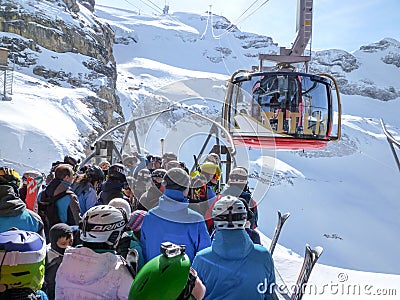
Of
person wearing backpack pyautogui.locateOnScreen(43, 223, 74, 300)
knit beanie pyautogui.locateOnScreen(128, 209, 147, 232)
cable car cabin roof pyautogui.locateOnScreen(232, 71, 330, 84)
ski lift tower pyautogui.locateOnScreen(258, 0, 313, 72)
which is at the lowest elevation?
person wearing backpack pyautogui.locateOnScreen(43, 223, 74, 300)

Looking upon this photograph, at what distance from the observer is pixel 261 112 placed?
810cm

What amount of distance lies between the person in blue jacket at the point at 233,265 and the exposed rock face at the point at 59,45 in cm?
3162

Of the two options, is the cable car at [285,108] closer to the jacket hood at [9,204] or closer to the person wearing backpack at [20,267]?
the jacket hood at [9,204]

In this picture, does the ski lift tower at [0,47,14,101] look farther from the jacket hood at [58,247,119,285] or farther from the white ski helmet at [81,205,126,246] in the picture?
the jacket hood at [58,247,119,285]

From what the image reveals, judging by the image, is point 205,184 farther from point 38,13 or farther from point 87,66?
point 38,13

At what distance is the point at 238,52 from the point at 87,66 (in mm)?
78925

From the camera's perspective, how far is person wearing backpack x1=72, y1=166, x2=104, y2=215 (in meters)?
4.47

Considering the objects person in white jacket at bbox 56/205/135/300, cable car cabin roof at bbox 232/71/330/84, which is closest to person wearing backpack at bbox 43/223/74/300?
person in white jacket at bbox 56/205/135/300

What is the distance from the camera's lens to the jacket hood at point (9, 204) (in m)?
3.07

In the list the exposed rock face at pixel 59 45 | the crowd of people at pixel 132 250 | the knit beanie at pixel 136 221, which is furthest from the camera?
the exposed rock face at pixel 59 45

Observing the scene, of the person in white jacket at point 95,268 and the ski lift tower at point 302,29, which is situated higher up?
the ski lift tower at point 302,29

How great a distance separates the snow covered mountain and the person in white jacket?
2.56m

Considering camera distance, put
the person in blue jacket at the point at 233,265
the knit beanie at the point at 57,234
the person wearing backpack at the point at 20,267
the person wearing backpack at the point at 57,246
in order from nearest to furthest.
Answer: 1. the person wearing backpack at the point at 20,267
2. the person in blue jacket at the point at 233,265
3. the person wearing backpack at the point at 57,246
4. the knit beanie at the point at 57,234

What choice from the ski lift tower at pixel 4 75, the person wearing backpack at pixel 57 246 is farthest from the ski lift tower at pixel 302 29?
the ski lift tower at pixel 4 75
